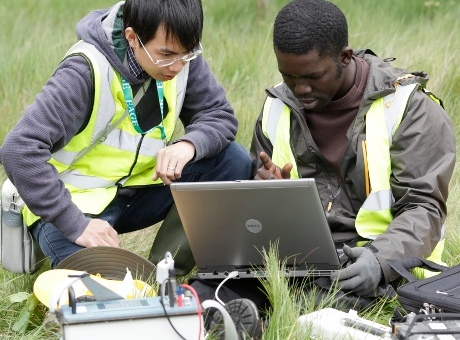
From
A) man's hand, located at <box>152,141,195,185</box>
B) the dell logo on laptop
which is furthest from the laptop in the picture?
man's hand, located at <box>152,141,195,185</box>

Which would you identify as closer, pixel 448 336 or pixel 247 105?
pixel 448 336

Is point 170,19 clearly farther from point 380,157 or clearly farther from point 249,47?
point 249,47

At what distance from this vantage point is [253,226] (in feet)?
14.2

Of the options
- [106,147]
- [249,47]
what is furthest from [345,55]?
[249,47]

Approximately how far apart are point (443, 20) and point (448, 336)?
4838 millimetres

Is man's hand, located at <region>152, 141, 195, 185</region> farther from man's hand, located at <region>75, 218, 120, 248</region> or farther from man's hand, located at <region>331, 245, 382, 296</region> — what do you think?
man's hand, located at <region>331, 245, 382, 296</region>

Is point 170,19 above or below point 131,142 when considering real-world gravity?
above

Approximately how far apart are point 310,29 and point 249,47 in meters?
2.89

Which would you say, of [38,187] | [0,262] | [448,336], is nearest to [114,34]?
[38,187]

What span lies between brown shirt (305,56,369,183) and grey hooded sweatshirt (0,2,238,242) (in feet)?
1.47

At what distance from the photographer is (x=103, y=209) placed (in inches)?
191

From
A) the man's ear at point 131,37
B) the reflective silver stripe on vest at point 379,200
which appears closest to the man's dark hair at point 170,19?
the man's ear at point 131,37

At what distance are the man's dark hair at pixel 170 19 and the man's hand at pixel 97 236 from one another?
2.41ft

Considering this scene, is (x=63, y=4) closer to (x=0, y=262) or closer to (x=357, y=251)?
(x=0, y=262)
